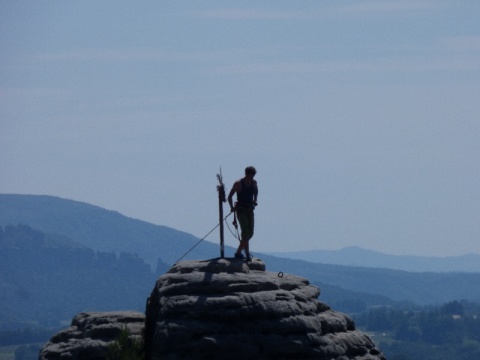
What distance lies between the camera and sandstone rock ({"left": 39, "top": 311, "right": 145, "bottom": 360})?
41.0 m

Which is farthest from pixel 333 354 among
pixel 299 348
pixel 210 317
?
pixel 210 317

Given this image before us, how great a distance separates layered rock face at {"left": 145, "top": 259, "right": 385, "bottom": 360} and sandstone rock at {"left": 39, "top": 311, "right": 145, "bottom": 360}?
1.17 m

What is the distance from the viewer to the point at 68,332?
140 feet

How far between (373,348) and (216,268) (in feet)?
19.3

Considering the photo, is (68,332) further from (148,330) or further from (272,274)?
(272,274)

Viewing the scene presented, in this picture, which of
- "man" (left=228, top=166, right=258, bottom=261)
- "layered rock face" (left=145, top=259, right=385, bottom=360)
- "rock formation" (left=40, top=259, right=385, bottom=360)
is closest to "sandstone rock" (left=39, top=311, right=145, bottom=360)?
"rock formation" (left=40, top=259, right=385, bottom=360)

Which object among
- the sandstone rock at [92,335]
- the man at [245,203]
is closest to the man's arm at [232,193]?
the man at [245,203]

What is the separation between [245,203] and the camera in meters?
42.8

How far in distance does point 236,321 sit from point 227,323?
271 mm

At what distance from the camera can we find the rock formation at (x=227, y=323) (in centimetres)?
3809

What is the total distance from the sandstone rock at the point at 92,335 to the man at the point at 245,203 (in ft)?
13.6

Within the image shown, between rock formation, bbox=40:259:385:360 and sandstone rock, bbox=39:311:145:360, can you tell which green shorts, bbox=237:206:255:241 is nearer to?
rock formation, bbox=40:259:385:360

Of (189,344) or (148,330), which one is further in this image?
(148,330)

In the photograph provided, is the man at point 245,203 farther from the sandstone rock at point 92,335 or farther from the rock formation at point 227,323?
the sandstone rock at point 92,335
